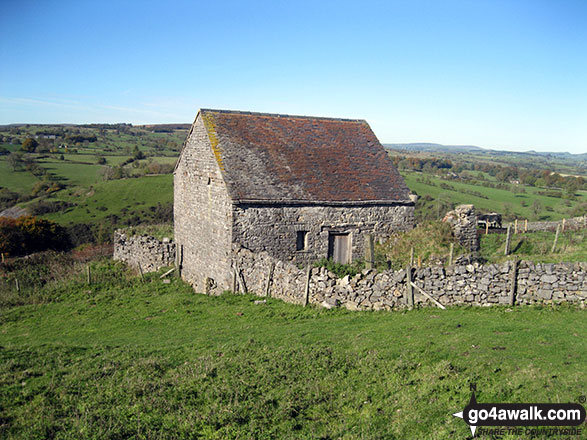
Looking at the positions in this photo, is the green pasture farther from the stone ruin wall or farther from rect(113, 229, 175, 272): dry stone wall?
the stone ruin wall

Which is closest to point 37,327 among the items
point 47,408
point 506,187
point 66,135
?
point 47,408

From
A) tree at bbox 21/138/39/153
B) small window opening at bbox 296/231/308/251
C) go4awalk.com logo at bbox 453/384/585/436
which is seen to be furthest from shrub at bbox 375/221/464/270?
tree at bbox 21/138/39/153

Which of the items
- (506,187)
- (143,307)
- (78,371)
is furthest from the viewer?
(506,187)

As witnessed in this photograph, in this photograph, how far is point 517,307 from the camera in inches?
539

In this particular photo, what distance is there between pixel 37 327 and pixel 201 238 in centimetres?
758

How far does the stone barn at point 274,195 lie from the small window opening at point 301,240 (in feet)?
0.15

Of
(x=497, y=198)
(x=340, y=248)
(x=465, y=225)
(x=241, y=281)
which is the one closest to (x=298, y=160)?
(x=340, y=248)

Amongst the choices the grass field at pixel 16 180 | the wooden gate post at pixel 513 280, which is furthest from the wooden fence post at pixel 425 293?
the grass field at pixel 16 180

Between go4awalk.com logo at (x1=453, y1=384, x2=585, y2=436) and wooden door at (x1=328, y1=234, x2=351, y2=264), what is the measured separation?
1324 centimetres

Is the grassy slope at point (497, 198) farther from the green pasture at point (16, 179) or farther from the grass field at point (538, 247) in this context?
the green pasture at point (16, 179)

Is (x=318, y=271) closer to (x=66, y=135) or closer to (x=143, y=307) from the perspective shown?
(x=143, y=307)

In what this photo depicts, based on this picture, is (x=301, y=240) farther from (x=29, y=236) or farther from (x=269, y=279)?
(x=29, y=236)

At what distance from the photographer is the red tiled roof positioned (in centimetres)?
1944

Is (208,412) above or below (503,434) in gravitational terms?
below
